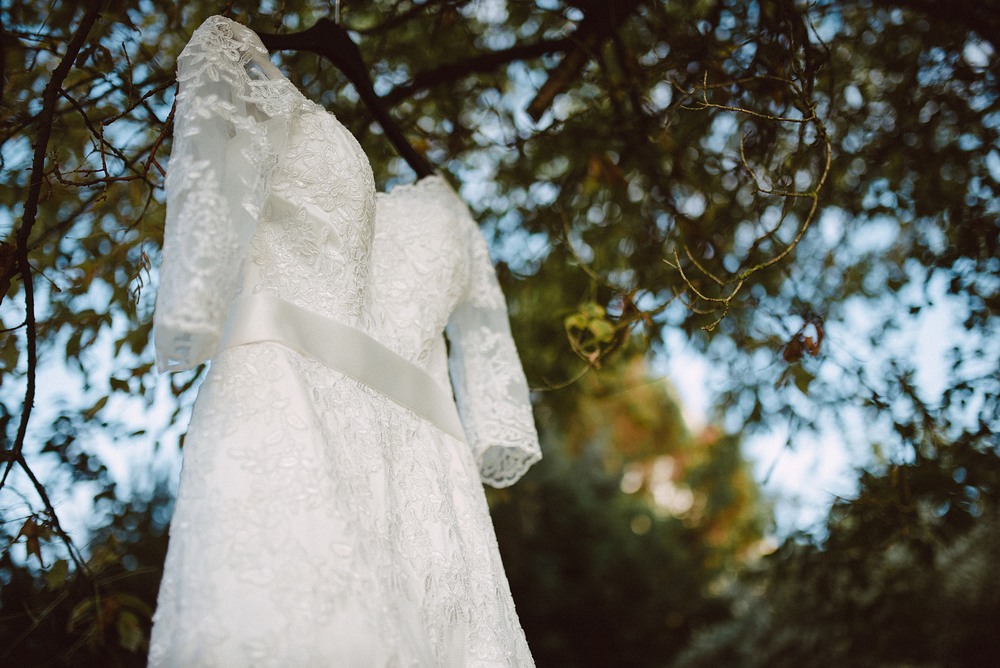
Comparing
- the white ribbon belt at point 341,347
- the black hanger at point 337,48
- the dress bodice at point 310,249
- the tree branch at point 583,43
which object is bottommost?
the white ribbon belt at point 341,347

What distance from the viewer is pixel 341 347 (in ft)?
4.11

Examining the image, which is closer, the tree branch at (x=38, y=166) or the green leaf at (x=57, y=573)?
the tree branch at (x=38, y=166)

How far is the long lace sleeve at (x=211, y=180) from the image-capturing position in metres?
1.02

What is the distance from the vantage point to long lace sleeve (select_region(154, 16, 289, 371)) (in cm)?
102

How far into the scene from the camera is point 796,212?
125 inches

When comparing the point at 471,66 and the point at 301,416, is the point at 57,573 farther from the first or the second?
the point at 471,66

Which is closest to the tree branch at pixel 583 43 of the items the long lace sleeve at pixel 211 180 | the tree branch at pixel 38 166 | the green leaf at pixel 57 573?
the long lace sleeve at pixel 211 180

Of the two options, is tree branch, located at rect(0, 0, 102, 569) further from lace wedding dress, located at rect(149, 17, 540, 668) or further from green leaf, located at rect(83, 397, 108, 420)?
green leaf, located at rect(83, 397, 108, 420)

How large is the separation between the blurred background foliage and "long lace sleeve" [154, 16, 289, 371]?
341 millimetres

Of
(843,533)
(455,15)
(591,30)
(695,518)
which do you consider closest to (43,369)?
(455,15)

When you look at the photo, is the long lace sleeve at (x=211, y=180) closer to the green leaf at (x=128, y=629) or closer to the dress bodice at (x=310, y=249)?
the dress bodice at (x=310, y=249)

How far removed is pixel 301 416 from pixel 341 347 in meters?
0.19

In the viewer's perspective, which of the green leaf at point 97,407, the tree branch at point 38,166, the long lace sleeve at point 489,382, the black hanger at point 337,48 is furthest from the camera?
the green leaf at point 97,407

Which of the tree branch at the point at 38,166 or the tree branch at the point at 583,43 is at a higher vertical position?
the tree branch at the point at 583,43
